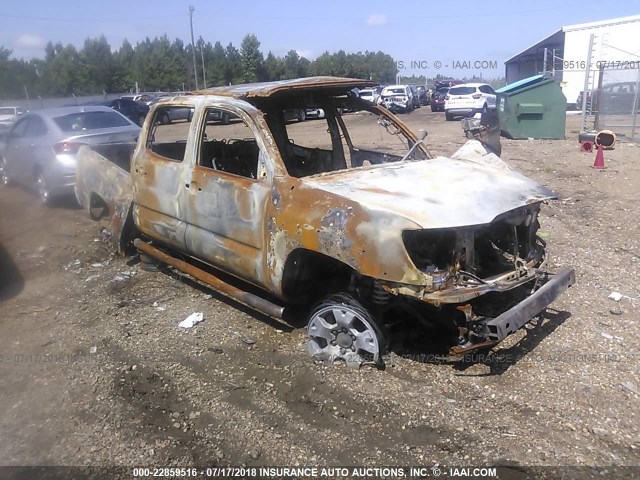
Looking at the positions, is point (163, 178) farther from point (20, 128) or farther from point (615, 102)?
point (615, 102)

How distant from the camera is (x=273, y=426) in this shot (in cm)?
332

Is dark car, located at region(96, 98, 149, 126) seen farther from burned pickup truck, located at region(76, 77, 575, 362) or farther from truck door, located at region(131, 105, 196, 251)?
burned pickup truck, located at region(76, 77, 575, 362)

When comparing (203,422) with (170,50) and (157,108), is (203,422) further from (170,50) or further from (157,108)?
(170,50)

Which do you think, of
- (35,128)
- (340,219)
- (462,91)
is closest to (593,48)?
(462,91)

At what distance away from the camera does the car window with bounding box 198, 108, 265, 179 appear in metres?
4.61

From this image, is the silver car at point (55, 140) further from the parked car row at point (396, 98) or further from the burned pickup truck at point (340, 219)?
the parked car row at point (396, 98)

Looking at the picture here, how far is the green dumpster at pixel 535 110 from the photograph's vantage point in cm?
1638

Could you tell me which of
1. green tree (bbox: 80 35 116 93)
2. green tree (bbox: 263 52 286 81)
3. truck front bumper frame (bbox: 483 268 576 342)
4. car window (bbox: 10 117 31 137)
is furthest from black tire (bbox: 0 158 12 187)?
green tree (bbox: 263 52 286 81)

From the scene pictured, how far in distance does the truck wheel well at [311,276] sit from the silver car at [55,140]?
5725 mm

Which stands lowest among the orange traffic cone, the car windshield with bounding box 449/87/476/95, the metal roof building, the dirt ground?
the dirt ground

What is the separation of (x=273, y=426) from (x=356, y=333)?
0.86 meters

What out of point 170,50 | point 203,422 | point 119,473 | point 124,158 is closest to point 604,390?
point 203,422

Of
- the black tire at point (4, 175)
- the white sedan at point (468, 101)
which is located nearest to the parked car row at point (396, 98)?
the white sedan at point (468, 101)

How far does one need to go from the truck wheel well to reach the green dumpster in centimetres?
1404
